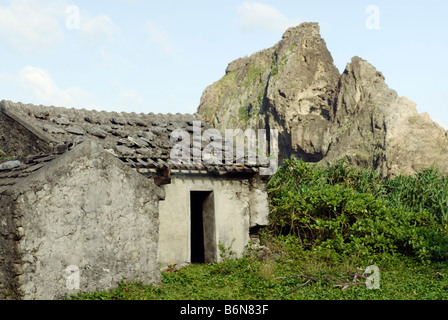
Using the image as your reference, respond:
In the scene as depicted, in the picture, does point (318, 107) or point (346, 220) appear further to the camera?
point (318, 107)

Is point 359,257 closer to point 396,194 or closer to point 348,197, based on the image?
point 348,197

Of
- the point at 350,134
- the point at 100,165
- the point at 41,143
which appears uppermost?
the point at 350,134

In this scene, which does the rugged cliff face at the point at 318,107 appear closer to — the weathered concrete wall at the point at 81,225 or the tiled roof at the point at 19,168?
the weathered concrete wall at the point at 81,225

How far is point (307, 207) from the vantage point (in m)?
13.7

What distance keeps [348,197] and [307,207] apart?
1.14m

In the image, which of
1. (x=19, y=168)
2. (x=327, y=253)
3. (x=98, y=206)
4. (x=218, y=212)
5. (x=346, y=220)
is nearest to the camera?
(x=98, y=206)

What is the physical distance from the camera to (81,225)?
813 centimetres

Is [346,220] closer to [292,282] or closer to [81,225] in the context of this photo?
[292,282]

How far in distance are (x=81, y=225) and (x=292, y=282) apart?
401 cm

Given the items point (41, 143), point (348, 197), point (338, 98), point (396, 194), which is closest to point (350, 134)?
point (338, 98)

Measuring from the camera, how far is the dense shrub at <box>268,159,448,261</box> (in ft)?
41.9

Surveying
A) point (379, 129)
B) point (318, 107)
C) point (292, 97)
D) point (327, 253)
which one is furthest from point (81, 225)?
point (318, 107)

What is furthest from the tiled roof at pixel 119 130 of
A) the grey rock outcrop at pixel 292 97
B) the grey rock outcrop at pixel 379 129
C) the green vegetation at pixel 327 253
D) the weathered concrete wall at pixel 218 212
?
the grey rock outcrop at pixel 292 97

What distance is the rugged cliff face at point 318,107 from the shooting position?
174ft
